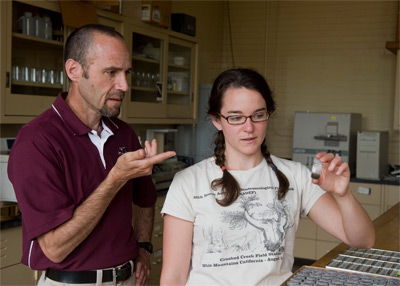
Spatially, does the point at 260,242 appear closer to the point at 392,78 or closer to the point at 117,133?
the point at 117,133

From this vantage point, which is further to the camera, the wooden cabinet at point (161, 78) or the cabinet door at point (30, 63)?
the wooden cabinet at point (161, 78)

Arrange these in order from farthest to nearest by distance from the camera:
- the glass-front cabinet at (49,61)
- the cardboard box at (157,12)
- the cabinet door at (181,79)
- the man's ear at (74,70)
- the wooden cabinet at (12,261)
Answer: the cabinet door at (181,79) < the cardboard box at (157,12) < the glass-front cabinet at (49,61) < the wooden cabinet at (12,261) < the man's ear at (74,70)

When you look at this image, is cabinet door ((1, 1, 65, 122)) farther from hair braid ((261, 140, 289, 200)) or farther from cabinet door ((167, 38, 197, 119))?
hair braid ((261, 140, 289, 200))

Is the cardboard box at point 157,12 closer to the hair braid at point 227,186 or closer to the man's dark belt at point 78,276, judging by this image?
the hair braid at point 227,186

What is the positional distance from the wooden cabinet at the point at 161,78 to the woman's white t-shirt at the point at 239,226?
8.15 feet

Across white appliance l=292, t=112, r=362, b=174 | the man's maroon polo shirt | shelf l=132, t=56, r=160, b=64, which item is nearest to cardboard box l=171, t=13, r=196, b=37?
shelf l=132, t=56, r=160, b=64

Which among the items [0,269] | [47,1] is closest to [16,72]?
[47,1]

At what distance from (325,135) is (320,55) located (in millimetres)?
1236

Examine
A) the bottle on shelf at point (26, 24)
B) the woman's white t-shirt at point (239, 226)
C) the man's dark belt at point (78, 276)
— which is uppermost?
the bottle on shelf at point (26, 24)

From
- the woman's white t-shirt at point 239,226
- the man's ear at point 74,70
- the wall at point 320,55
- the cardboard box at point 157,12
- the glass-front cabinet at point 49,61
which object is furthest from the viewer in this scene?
the wall at point 320,55

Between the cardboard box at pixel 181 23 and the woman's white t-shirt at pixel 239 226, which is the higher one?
the cardboard box at pixel 181 23

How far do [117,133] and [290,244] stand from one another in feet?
2.65

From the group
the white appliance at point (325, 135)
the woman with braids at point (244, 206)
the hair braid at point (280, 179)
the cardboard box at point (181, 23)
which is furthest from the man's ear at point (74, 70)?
the white appliance at point (325, 135)

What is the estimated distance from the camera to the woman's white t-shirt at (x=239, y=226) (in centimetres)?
161
